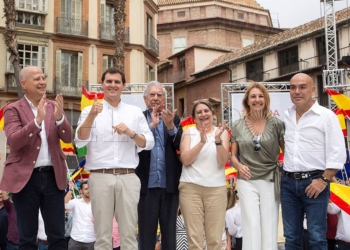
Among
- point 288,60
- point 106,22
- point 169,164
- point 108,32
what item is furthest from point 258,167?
point 288,60

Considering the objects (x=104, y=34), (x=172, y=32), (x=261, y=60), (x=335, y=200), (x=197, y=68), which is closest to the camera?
(x=335, y=200)

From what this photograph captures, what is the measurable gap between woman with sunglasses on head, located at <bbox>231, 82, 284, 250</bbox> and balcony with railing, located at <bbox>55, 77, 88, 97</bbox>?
20820 millimetres

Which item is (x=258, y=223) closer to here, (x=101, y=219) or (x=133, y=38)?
(x=101, y=219)

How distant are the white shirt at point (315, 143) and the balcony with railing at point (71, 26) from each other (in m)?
22.3

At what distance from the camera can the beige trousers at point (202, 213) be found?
482cm

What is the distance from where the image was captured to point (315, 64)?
88.1ft

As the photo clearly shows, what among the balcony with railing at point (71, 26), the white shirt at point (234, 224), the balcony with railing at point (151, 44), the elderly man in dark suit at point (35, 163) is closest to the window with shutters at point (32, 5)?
the balcony with railing at point (71, 26)

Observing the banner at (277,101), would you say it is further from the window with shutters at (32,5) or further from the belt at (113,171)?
the window with shutters at (32,5)

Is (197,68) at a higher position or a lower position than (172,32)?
lower

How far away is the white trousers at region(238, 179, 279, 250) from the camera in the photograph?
15.3 ft

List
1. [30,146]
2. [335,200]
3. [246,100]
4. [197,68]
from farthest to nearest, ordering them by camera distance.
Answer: [197,68] < [335,200] < [246,100] < [30,146]

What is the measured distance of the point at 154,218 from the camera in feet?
16.2

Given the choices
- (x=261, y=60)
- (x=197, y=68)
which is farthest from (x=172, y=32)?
(x=261, y=60)

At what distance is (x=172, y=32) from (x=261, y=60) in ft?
47.6
